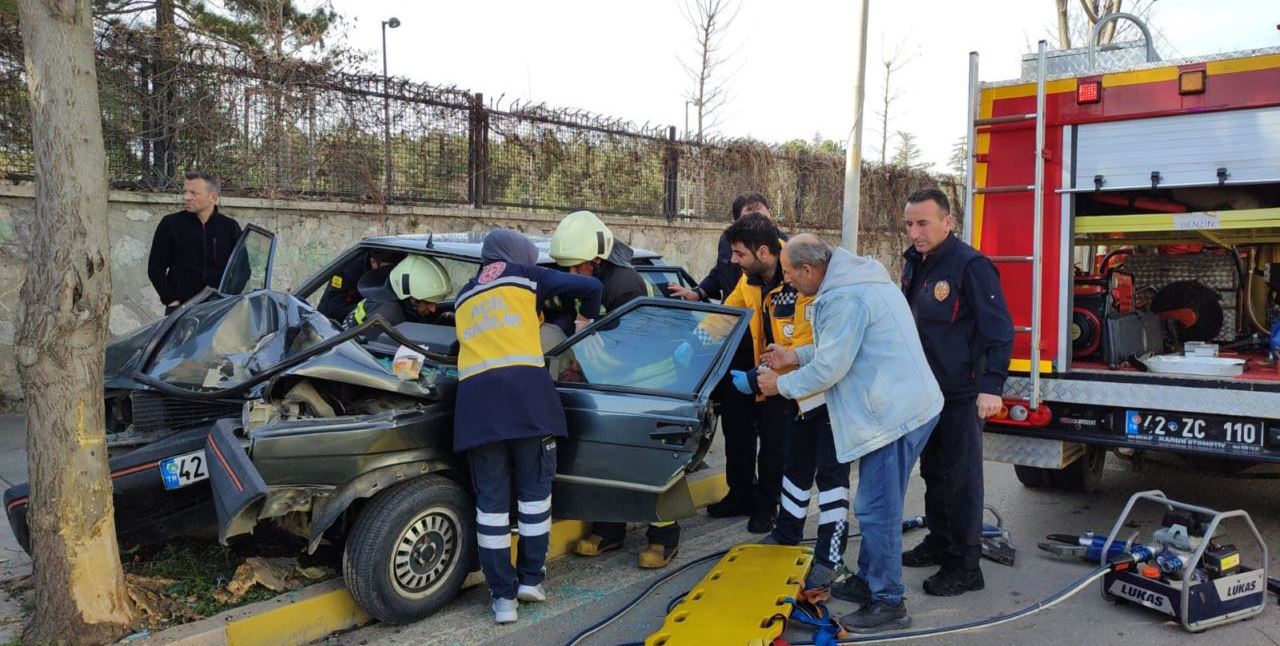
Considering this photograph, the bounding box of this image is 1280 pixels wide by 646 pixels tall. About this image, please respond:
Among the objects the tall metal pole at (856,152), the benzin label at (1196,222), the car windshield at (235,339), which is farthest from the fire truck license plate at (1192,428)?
the tall metal pole at (856,152)

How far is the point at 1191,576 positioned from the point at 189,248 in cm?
574

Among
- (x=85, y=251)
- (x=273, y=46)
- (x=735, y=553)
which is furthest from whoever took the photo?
(x=273, y=46)

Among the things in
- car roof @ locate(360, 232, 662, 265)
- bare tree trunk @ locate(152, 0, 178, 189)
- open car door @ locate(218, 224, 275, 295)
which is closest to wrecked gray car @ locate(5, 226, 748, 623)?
open car door @ locate(218, 224, 275, 295)

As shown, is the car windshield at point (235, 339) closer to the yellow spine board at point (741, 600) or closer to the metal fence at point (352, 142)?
the yellow spine board at point (741, 600)

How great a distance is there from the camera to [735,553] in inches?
164

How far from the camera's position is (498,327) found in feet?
12.3

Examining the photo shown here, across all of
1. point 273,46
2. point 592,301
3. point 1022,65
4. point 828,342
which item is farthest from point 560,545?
point 273,46

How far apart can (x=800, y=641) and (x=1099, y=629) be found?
1310mm

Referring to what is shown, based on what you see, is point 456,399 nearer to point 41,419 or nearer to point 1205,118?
point 41,419

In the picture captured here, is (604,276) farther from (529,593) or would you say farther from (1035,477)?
(1035,477)

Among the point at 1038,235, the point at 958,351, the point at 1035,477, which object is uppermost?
the point at 1038,235

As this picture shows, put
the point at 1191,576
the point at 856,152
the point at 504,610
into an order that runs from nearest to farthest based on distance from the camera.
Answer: the point at 1191,576
the point at 504,610
the point at 856,152

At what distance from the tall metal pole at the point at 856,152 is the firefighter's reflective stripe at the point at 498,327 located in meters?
5.52

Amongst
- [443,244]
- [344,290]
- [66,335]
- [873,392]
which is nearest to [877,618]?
[873,392]
